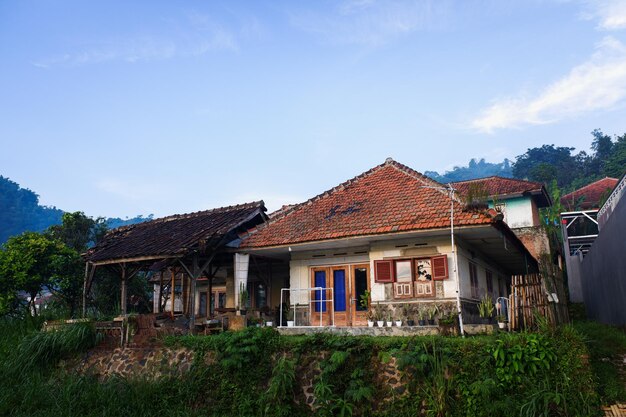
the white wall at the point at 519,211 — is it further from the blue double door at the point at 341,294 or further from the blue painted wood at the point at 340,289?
the blue painted wood at the point at 340,289

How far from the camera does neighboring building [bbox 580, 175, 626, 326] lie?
12258mm

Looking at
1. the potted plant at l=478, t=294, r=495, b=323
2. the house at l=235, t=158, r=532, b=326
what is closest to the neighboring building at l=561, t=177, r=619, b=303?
the house at l=235, t=158, r=532, b=326

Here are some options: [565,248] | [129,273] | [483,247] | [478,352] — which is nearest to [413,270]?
[483,247]

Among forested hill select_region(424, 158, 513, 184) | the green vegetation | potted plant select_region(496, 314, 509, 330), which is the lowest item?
the green vegetation

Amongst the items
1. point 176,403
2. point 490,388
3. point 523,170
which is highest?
point 523,170

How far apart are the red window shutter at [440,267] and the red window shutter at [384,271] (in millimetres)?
1252

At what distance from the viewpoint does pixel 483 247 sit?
53.8 ft

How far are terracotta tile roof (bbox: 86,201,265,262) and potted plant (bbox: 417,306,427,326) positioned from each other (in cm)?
638

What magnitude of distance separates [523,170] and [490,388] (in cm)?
5451

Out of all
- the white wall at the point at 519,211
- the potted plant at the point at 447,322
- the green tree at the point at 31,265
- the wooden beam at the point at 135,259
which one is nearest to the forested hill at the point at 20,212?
the green tree at the point at 31,265

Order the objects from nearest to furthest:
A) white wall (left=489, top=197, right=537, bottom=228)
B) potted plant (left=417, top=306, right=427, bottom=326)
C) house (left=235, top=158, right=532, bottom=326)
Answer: potted plant (left=417, top=306, right=427, bottom=326) < house (left=235, top=158, right=532, bottom=326) < white wall (left=489, top=197, right=537, bottom=228)

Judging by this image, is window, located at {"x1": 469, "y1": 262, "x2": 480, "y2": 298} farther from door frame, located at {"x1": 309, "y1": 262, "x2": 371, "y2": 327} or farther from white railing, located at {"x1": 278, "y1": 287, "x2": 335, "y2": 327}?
white railing, located at {"x1": 278, "y1": 287, "x2": 335, "y2": 327}

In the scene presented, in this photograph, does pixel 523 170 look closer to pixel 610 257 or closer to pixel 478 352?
pixel 610 257

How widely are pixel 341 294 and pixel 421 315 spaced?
296cm
